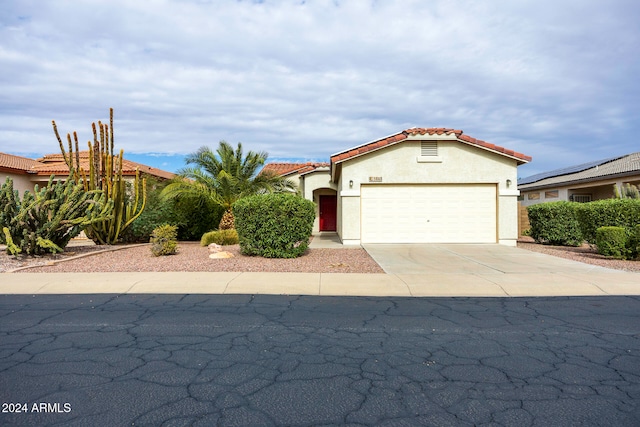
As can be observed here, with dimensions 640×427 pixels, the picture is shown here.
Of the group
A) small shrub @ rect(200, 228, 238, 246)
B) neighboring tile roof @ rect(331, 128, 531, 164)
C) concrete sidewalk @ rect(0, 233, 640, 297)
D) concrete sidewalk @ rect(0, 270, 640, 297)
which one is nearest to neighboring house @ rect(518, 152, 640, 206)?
neighboring tile roof @ rect(331, 128, 531, 164)

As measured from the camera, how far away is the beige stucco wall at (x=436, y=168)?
1811 cm

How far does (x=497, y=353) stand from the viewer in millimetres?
5383

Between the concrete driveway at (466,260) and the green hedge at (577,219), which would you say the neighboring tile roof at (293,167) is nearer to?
the concrete driveway at (466,260)

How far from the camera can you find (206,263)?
1221cm

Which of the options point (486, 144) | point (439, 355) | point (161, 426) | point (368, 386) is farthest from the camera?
point (486, 144)

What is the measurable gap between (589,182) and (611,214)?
12911mm

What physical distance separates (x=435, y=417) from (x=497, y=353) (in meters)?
1.97

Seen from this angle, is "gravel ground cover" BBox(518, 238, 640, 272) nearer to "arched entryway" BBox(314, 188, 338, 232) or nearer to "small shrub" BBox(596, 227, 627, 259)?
"small shrub" BBox(596, 227, 627, 259)

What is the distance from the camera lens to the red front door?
95.0 ft

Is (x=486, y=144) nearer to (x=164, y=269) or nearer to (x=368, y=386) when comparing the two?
(x=164, y=269)

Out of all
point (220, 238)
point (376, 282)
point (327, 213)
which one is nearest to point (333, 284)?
point (376, 282)

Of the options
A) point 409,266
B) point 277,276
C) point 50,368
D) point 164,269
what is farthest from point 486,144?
point 50,368

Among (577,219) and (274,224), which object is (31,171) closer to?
(274,224)

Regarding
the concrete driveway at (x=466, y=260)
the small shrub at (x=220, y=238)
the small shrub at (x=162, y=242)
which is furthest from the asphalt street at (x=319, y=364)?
the small shrub at (x=220, y=238)
